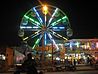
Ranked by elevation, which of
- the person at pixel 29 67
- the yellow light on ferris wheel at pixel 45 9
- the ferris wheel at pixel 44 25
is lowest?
the person at pixel 29 67

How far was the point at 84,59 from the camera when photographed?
49.3 metres

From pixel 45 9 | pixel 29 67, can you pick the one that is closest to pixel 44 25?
pixel 45 9

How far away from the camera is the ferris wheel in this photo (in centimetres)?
4344

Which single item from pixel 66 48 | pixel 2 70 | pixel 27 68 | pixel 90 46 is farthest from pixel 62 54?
pixel 27 68

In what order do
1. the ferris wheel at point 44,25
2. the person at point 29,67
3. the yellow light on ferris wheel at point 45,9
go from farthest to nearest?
the ferris wheel at point 44,25 < the yellow light on ferris wheel at point 45,9 < the person at point 29,67

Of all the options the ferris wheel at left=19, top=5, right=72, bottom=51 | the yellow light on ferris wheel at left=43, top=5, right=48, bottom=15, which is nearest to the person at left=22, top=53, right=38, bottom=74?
the ferris wheel at left=19, top=5, right=72, bottom=51

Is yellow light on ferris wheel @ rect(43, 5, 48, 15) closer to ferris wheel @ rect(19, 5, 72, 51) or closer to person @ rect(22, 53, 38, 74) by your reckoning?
ferris wheel @ rect(19, 5, 72, 51)

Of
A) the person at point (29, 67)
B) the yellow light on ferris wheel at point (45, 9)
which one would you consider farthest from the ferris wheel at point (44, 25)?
the person at point (29, 67)

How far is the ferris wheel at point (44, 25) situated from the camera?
1710 inches

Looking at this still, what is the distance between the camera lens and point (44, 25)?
4344 cm

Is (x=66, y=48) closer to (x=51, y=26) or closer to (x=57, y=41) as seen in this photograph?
(x=57, y=41)

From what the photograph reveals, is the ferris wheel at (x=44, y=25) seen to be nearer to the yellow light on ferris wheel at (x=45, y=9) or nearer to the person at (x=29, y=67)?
the yellow light on ferris wheel at (x=45, y=9)

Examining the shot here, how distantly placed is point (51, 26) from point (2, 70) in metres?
13.6

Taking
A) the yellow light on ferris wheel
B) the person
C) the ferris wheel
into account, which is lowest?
the person
